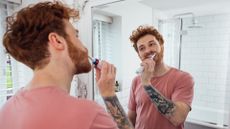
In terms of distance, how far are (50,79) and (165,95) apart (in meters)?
0.54

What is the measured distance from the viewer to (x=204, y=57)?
901 mm

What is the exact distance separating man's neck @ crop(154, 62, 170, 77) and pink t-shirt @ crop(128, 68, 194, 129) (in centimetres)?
2

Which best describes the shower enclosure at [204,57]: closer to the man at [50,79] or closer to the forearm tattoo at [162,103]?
the forearm tattoo at [162,103]

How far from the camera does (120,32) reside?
1174mm

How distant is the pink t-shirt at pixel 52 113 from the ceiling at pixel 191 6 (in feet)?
2.31

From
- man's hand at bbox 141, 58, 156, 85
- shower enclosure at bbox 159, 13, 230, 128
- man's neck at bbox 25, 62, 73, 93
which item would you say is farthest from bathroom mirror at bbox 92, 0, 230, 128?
man's neck at bbox 25, 62, 73, 93

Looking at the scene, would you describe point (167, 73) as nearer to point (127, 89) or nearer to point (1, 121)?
point (127, 89)

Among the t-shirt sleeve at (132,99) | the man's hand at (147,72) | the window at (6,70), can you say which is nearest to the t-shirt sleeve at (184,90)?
the man's hand at (147,72)

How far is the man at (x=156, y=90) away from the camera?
2.65 ft

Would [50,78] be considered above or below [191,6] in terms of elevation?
below

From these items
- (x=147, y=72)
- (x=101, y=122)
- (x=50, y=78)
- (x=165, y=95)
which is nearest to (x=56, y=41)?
(x=50, y=78)

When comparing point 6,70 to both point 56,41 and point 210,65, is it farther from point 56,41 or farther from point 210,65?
point 210,65

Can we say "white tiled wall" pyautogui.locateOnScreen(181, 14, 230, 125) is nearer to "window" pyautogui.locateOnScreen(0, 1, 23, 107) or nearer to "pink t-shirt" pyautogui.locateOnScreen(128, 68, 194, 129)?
"pink t-shirt" pyautogui.locateOnScreen(128, 68, 194, 129)

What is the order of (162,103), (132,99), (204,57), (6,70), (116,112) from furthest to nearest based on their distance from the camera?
1. (6,70)
2. (132,99)
3. (204,57)
4. (162,103)
5. (116,112)
